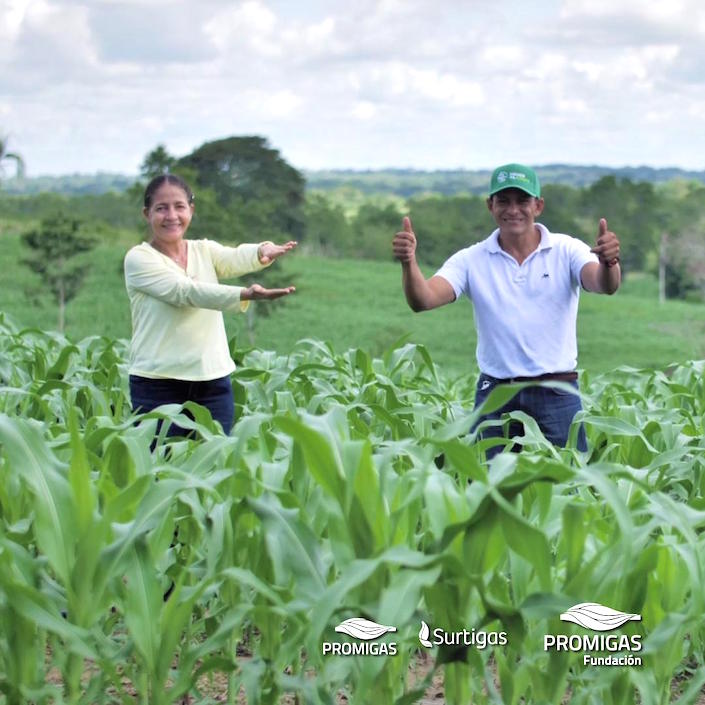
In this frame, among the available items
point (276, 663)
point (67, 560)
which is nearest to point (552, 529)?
point (276, 663)

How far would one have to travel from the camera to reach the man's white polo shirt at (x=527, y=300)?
4.00 meters

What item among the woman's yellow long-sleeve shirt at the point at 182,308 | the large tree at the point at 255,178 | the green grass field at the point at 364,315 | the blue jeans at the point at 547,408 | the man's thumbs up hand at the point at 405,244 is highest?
the large tree at the point at 255,178

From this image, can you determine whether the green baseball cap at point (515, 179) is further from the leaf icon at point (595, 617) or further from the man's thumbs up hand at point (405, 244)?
the leaf icon at point (595, 617)

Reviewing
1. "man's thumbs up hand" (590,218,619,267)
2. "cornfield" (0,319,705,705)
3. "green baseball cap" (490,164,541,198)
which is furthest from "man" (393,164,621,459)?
"cornfield" (0,319,705,705)

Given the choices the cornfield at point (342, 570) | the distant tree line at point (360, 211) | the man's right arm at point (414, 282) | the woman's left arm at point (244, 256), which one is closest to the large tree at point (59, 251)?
the distant tree line at point (360, 211)

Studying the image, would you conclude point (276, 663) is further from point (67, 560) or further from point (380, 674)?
point (67, 560)

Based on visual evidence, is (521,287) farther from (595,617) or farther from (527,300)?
Result: (595,617)

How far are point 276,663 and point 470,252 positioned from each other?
6.43 feet

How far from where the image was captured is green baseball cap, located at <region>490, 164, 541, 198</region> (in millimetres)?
3945

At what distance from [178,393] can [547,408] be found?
1.31 metres

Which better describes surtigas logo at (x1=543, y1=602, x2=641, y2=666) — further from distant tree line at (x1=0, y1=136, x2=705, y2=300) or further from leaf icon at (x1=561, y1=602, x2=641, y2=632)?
distant tree line at (x1=0, y1=136, x2=705, y2=300)

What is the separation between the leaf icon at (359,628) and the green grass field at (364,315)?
1293cm

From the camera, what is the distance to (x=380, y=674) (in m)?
2.49

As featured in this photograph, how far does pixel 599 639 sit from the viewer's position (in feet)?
8.16
